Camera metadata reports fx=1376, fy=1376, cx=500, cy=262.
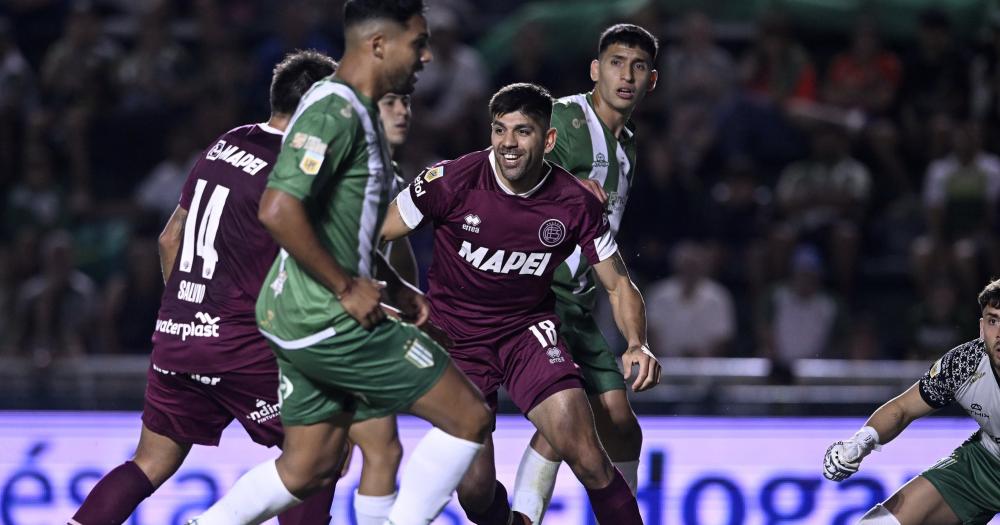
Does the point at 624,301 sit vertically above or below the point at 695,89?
below

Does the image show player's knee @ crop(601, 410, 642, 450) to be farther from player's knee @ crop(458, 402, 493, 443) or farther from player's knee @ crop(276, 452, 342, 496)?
player's knee @ crop(276, 452, 342, 496)

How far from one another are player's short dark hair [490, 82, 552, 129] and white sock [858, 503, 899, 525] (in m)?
2.08

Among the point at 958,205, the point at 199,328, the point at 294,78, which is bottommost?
the point at 199,328

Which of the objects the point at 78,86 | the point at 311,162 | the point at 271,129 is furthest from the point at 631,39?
the point at 78,86

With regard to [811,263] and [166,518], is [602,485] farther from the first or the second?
[811,263]

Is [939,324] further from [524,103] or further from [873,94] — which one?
[524,103]

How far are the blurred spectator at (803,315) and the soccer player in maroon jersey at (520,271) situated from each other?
4094mm

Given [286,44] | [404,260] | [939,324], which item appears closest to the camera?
[404,260]

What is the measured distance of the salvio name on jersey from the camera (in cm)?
536

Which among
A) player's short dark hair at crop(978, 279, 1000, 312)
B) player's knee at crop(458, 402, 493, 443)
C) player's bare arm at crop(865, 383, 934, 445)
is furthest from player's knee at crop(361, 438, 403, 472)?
player's short dark hair at crop(978, 279, 1000, 312)

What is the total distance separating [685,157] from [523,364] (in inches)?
206

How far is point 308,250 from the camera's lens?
4105 millimetres

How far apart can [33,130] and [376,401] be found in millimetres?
6946

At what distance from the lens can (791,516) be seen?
6910mm
